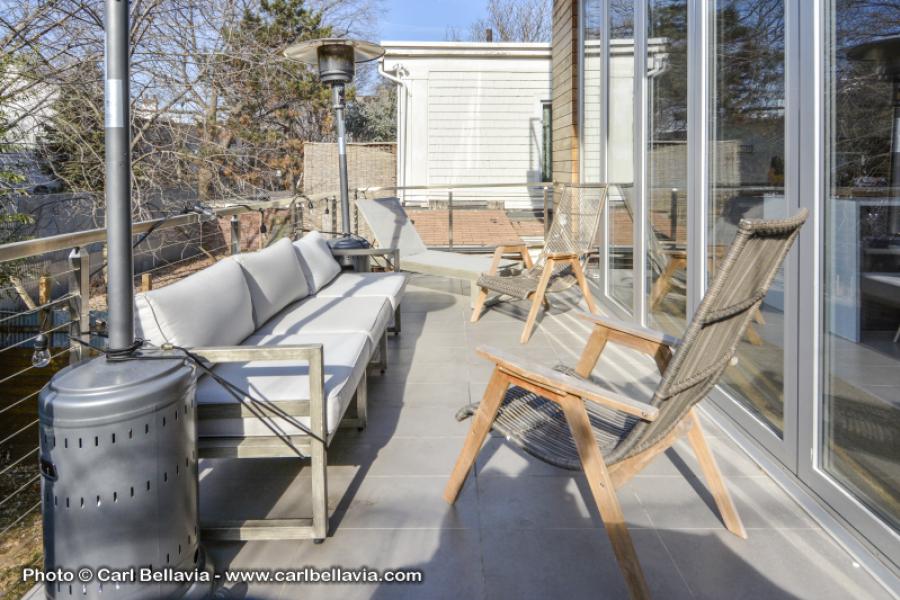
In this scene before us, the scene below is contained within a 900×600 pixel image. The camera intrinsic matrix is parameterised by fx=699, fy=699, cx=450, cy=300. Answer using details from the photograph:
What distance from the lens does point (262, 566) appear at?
1965 mm

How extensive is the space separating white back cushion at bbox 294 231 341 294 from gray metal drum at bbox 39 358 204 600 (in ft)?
8.24

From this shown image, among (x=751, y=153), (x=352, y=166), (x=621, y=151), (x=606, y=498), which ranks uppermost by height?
(x=352, y=166)

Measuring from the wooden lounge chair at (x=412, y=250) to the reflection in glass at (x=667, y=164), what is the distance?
161 centimetres

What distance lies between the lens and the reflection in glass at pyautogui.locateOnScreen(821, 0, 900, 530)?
5.98 ft

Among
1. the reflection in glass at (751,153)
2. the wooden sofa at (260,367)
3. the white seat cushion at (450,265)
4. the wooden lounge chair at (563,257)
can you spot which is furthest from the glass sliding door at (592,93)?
the wooden sofa at (260,367)

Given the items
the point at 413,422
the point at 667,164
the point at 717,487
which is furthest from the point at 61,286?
the point at 717,487

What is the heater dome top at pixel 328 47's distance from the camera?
16.3 feet

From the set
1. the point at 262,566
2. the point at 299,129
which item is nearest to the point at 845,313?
the point at 262,566

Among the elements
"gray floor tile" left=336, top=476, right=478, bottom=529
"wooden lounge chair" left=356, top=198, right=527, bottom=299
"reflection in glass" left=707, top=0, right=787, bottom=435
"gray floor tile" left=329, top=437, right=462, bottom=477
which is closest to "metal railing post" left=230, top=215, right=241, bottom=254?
"gray floor tile" left=329, top=437, right=462, bottom=477

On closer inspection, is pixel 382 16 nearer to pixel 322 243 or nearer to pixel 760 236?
pixel 322 243

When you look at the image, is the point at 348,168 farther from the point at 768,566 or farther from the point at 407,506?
the point at 768,566

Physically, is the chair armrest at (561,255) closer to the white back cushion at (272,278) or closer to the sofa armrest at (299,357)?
the white back cushion at (272,278)

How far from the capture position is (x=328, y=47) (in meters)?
5.04

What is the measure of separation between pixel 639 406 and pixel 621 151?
12.5ft
